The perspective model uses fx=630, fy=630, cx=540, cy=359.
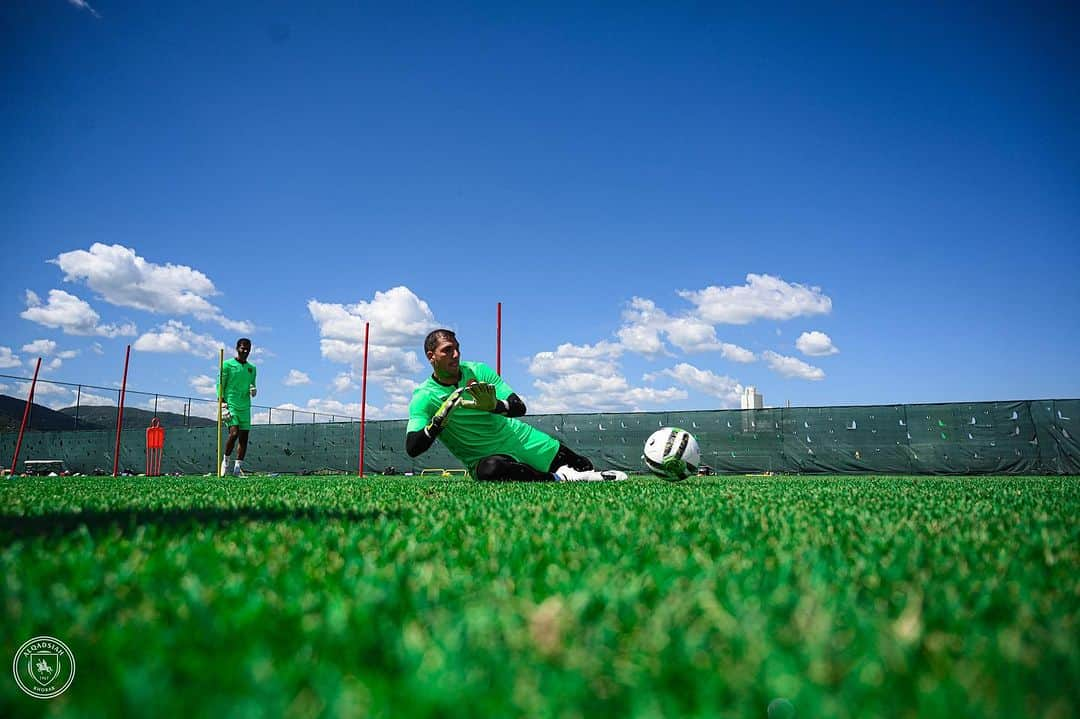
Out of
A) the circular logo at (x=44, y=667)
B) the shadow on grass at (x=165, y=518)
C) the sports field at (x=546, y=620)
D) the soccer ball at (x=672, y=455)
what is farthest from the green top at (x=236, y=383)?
the circular logo at (x=44, y=667)

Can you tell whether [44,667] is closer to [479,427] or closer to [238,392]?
[479,427]

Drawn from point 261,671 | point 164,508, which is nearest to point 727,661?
point 261,671

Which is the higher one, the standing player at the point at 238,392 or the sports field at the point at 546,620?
the standing player at the point at 238,392

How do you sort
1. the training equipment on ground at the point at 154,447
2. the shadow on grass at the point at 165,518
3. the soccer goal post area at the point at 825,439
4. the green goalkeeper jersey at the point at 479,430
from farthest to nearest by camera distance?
the training equipment on ground at the point at 154,447, the soccer goal post area at the point at 825,439, the green goalkeeper jersey at the point at 479,430, the shadow on grass at the point at 165,518

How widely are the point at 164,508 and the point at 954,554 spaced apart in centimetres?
299

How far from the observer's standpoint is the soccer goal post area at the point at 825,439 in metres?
13.0

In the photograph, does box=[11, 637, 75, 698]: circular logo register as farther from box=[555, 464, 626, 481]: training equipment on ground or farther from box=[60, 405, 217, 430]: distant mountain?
box=[60, 405, 217, 430]: distant mountain

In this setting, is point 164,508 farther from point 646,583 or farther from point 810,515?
point 810,515

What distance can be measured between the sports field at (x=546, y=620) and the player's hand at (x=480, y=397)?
3.22m

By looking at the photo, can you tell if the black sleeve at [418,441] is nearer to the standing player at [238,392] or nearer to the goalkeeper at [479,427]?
the goalkeeper at [479,427]

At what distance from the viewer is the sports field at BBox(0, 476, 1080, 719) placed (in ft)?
2.31

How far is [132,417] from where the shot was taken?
25938 millimetres

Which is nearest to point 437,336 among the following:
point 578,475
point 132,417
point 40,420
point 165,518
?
point 578,475

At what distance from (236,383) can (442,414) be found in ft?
19.0
